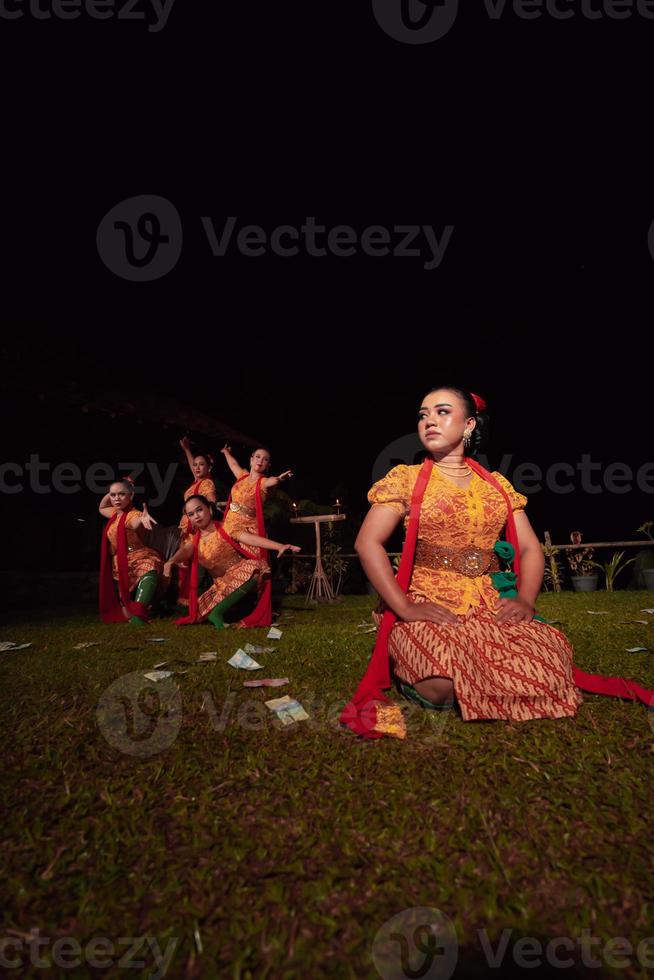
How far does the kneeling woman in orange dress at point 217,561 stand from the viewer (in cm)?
612

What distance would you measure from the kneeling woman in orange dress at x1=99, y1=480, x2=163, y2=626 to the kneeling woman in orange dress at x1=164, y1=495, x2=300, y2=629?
0.88 metres

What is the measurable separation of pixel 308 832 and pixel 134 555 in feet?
20.4

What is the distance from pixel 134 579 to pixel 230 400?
409 inches

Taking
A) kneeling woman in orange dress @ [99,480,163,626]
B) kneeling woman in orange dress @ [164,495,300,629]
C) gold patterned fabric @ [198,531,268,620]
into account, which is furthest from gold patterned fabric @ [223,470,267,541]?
kneeling woman in orange dress @ [99,480,163,626]

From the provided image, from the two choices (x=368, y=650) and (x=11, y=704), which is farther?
(x=368, y=650)

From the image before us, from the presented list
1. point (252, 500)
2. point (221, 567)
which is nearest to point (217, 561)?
point (221, 567)

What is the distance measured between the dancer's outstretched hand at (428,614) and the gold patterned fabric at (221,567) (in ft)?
13.1

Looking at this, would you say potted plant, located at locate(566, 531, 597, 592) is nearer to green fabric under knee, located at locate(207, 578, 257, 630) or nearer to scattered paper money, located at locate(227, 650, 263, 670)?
green fabric under knee, located at locate(207, 578, 257, 630)

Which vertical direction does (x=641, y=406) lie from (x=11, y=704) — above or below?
above

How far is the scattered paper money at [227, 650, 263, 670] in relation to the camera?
12.0ft

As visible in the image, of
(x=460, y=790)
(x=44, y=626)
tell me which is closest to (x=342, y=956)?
(x=460, y=790)

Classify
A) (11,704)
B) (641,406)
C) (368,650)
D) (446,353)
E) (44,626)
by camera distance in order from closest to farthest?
(11,704) → (368,650) → (44,626) → (641,406) → (446,353)

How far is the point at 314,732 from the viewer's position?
2357mm

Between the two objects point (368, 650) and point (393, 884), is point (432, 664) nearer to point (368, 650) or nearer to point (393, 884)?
point (393, 884)
